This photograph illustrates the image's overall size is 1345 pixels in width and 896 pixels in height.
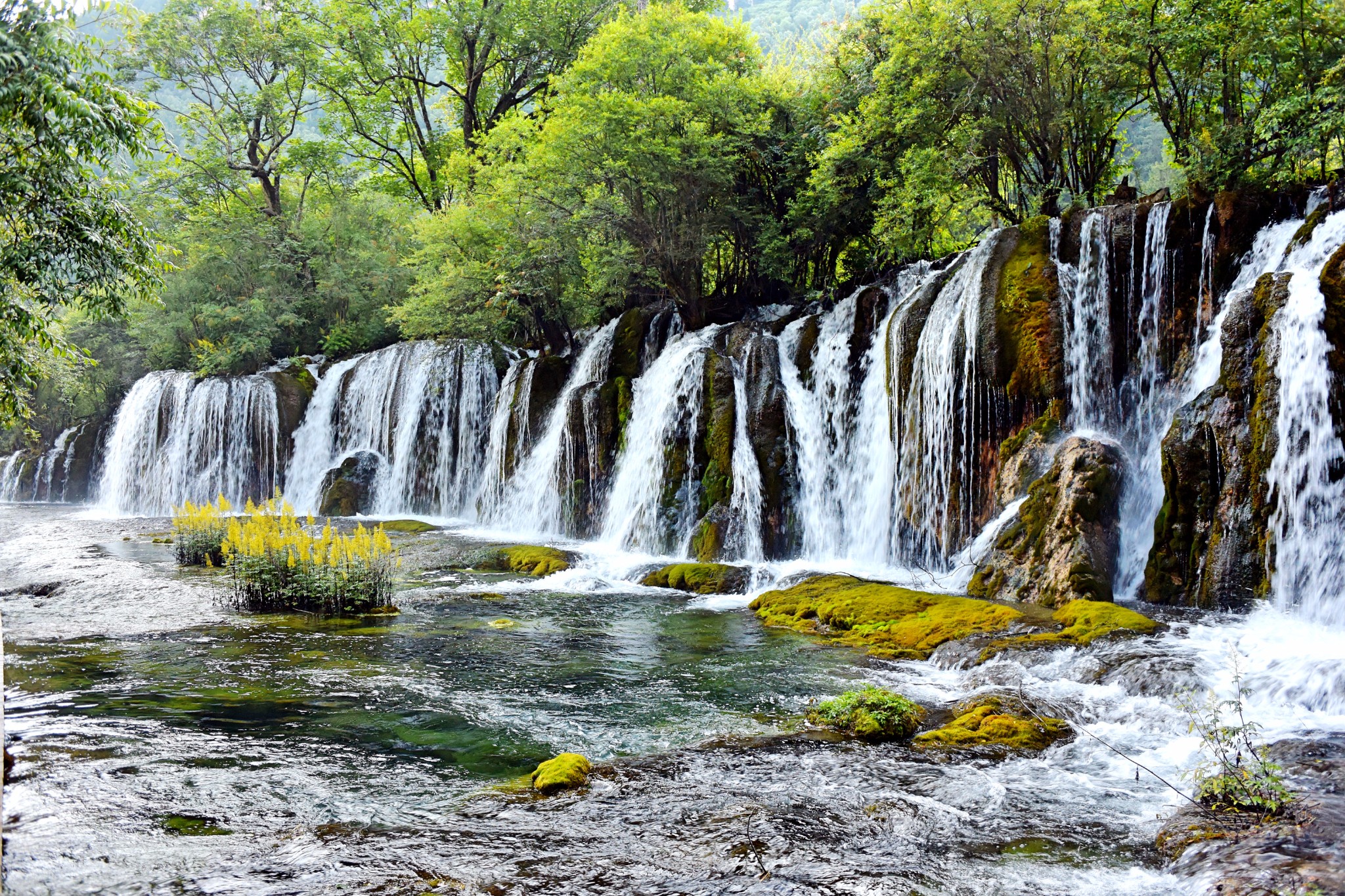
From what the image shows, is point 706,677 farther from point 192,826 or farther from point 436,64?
point 436,64

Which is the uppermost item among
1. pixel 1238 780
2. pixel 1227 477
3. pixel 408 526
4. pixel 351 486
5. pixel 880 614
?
pixel 1227 477

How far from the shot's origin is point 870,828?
508 cm

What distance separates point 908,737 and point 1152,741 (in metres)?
1.81

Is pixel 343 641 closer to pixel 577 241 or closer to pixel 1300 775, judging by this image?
pixel 1300 775

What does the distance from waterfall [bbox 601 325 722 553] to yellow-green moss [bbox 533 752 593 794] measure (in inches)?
423

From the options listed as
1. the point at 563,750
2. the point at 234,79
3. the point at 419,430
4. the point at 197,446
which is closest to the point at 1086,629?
the point at 563,750

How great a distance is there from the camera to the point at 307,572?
11.4 metres

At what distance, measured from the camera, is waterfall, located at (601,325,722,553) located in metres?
17.2

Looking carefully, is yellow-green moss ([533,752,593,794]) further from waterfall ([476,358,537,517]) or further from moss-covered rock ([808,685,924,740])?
waterfall ([476,358,537,517])

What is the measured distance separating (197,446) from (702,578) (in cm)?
2263

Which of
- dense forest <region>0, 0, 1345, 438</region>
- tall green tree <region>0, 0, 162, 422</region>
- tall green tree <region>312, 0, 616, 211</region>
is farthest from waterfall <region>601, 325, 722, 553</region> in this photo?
tall green tree <region>312, 0, 616, 211</region>

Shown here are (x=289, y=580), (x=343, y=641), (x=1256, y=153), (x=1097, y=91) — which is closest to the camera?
(x=343, y=641)

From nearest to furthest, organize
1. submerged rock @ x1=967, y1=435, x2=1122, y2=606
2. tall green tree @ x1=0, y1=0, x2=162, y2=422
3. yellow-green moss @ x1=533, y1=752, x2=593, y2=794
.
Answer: yellow-green moss @ x1=533, y1=752, x2=593, y2=794 < tall green tree @ x1=0, y1=0, x2=162, y2=422 < submerged rock @ x1=967, y1=435, x2=1122, y2=606

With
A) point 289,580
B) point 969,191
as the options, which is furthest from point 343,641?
point 969,191
